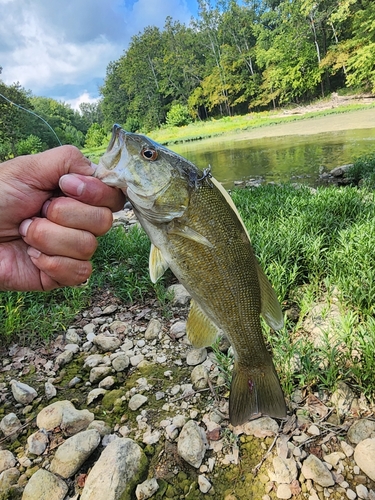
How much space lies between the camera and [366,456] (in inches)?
83.7

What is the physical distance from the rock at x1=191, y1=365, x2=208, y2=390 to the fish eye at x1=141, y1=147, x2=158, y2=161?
6.95 feet

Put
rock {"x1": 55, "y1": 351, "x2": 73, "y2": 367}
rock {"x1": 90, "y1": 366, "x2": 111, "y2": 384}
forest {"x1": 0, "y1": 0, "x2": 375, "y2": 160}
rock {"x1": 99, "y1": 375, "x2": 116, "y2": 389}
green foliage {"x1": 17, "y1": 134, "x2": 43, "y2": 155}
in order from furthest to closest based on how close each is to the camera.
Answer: forest {"x1": 0, "y1": 0, "x2": 375, "y2": 160} → green foliage {"x1": 17, "y1": 134, "x2": 43, "y2": 155} → rock {"x1": 55, "y1": 351, "x2": 73, "y2": 367} → rock {"x1": 90, "y1": 366, "x2": 111, "y2": 384} → rock {"x1": 99, "y1": 375, "x2": 116, "y2": 389}

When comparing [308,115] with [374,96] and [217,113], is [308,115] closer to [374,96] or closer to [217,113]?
[374,96]

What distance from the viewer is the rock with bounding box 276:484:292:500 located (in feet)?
6.81

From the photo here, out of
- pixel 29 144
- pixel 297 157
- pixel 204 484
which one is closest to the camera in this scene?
pixel 204 484

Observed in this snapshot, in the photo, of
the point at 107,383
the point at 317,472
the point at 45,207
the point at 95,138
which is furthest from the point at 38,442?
the point at 95,138

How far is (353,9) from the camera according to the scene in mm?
33500

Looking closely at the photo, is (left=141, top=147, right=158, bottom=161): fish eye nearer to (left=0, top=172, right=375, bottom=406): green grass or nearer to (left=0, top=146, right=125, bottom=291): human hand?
(left=0, top=146, right=125, bottom=291): human hand

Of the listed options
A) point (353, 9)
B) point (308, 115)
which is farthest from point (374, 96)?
point (353, 9)

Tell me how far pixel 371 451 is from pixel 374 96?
3744 cm

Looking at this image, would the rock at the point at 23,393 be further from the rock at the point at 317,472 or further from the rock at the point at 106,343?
the rock at the point at 317,472

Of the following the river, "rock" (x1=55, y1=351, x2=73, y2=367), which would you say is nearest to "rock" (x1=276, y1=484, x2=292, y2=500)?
"rock" (x1=55, y1=351, x2=73, y2=367)

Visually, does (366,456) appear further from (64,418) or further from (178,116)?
(178,116)

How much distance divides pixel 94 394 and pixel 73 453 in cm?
66
